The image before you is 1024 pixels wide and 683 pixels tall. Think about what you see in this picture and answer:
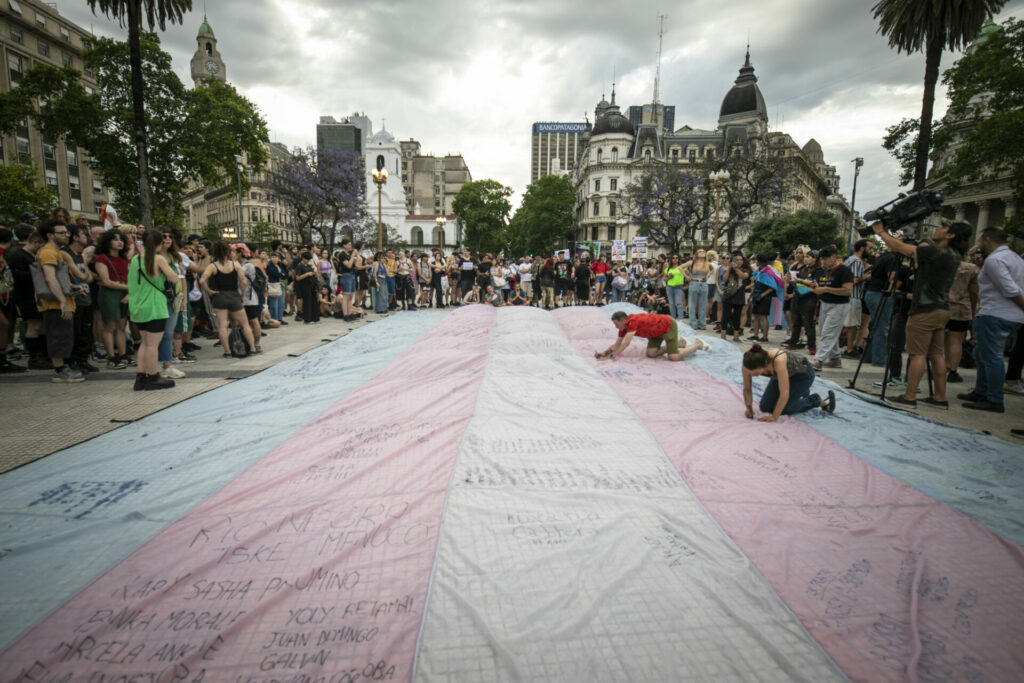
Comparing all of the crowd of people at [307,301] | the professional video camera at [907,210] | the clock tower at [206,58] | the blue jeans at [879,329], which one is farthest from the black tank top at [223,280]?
the clock tower at [206,58]

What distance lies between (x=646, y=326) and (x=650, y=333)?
0.36ft

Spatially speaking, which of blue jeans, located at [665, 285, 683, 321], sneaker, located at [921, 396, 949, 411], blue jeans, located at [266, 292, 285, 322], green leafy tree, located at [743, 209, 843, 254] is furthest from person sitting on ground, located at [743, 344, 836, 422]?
green leafy tree, located at [743, 209, 843, 254]

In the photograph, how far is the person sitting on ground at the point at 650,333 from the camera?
609 cm

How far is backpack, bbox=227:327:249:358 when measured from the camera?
665 cm

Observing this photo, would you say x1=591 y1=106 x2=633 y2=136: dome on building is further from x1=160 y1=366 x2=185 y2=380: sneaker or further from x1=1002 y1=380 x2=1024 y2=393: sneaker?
x1=160 y1=366 x2=185 y2=380: sneaker

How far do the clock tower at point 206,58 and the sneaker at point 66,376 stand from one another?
80.4 m

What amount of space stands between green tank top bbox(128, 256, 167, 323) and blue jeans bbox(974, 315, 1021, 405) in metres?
8.25

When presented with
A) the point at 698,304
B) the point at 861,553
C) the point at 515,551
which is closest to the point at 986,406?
the point at 861,553

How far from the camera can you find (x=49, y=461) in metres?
2.99

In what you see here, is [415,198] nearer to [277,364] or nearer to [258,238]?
[258,238]

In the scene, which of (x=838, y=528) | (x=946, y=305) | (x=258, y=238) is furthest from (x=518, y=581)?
(x=258, y=238)

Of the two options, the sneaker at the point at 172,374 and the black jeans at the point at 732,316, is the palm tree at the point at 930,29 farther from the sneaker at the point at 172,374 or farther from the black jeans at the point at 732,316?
the sneaker at the point at 172,374

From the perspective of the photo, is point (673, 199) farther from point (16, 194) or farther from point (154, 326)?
point (16, 194)

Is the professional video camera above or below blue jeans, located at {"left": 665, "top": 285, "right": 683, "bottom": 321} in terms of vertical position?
above
